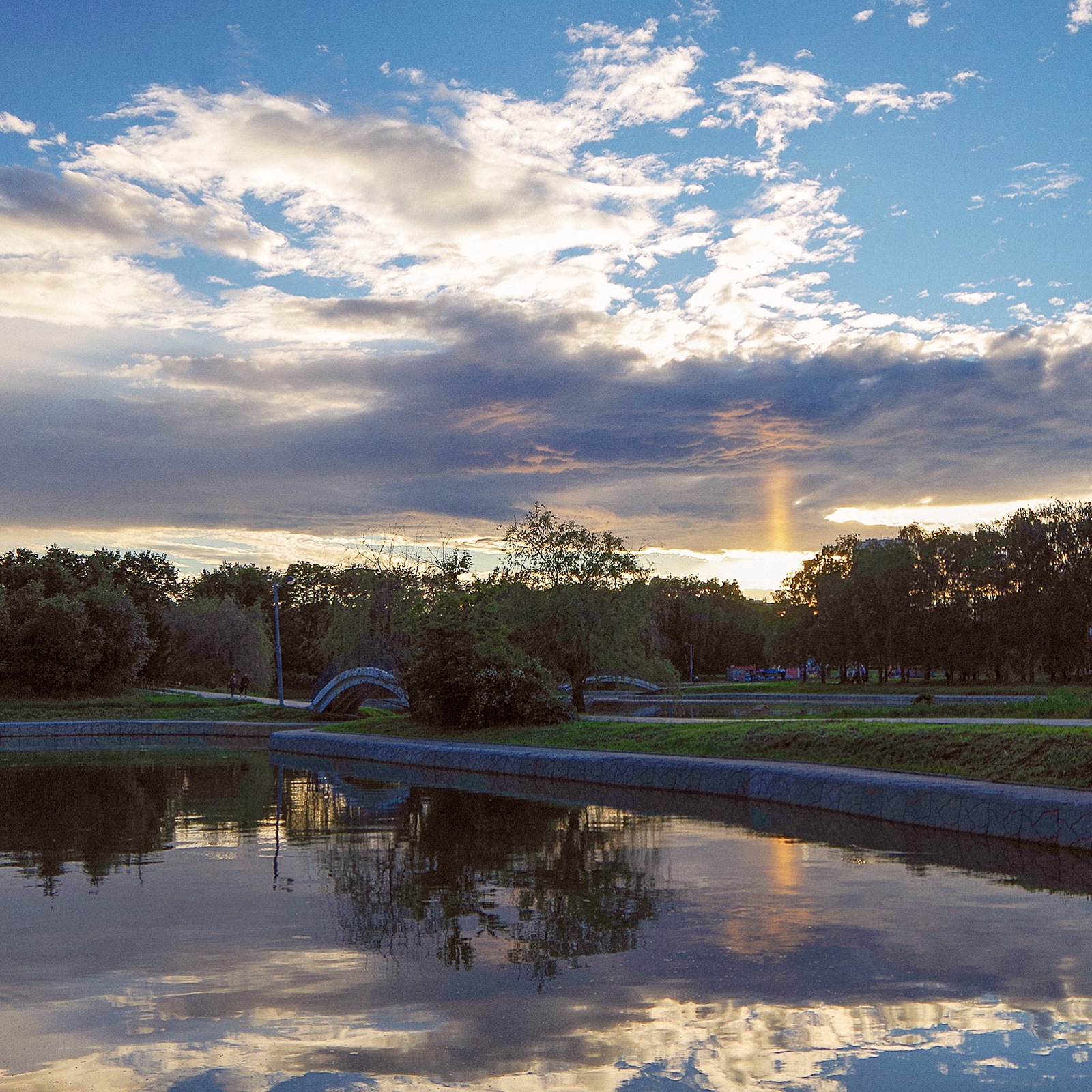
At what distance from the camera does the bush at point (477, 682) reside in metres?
35.0

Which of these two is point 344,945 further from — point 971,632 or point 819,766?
point 971,632

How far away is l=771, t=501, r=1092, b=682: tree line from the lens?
238ft

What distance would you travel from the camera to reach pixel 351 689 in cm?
5684

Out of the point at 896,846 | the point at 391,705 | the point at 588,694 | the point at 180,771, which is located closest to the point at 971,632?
the point at 588,694

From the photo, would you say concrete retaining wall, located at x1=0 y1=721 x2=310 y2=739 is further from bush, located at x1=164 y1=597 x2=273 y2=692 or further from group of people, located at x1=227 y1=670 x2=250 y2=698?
bush, located at x1=164 y1=597 x2=273 y2=692

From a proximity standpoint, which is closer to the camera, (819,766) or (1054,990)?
(1054,990)

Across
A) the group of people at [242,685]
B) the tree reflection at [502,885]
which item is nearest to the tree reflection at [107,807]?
the tree reflection at [502,885]

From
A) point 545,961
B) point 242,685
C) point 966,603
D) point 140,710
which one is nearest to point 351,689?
point 140,710

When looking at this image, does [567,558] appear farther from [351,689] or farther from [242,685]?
[242,685]

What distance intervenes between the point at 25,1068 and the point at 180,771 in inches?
1054

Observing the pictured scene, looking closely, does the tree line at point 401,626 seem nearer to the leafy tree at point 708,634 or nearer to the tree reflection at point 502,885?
the leafy tree at point 708,634

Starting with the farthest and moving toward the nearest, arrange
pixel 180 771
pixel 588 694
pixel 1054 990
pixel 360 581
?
pixel 588 694 → pixel 360 581 → pixel 180 771 → pixel 1054 990

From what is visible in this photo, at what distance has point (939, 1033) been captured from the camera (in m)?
6.79

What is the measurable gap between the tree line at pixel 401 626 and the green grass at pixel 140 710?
12.0 feet
